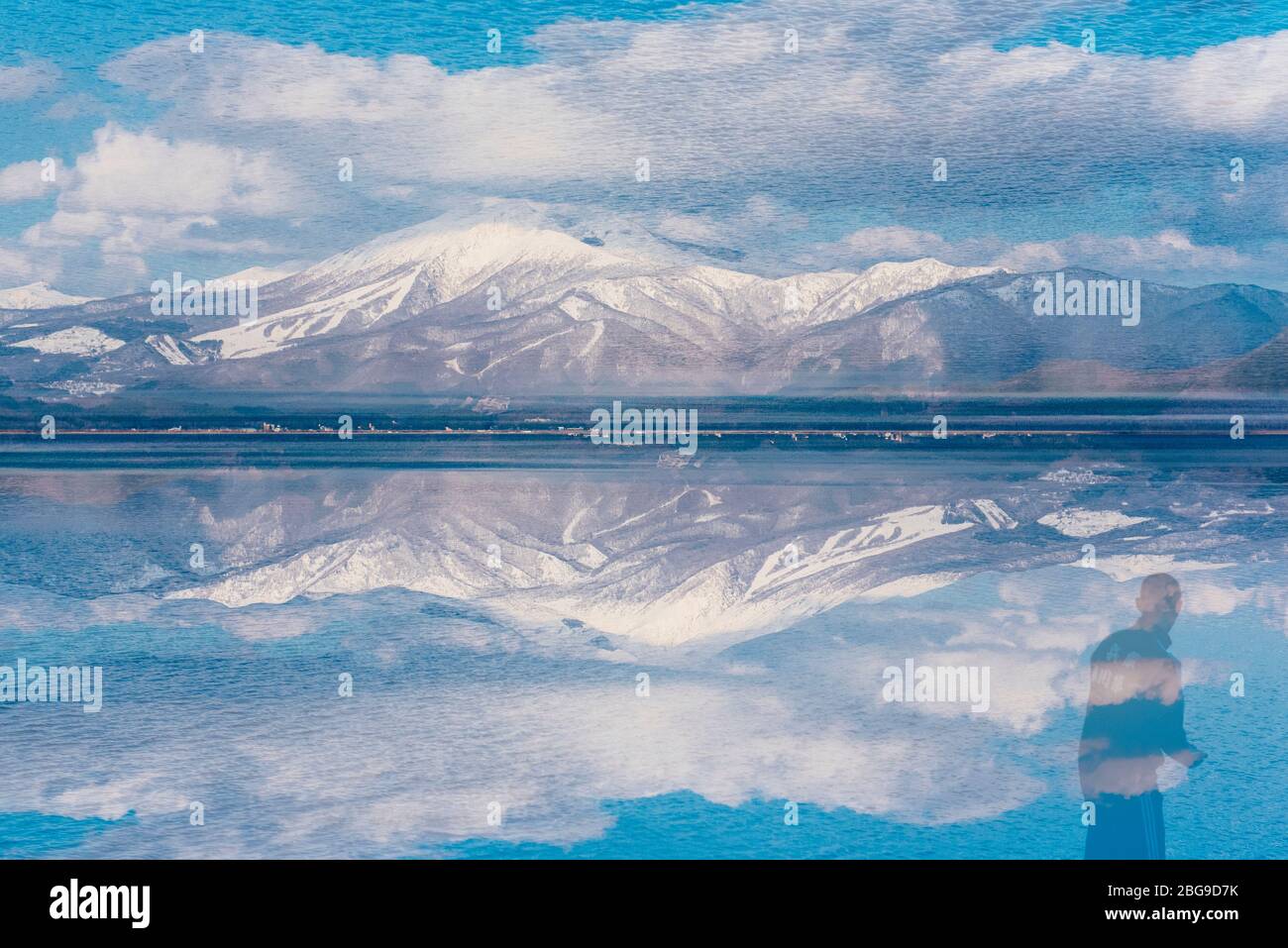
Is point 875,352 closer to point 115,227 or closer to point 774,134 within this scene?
point 774,134

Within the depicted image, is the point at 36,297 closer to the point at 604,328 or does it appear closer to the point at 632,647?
the point at 604,328

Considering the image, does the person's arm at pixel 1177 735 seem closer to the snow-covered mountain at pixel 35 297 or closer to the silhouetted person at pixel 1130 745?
the silhouetted person at pixel 1130 745

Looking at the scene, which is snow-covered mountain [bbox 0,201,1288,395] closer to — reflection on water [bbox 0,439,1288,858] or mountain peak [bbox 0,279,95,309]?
mountain peak [bbox 0,279,95,309]

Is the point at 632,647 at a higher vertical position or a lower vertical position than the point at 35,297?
lower

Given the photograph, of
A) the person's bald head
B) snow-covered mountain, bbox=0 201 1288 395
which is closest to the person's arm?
the person's bald head

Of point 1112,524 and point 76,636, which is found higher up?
point 1112,524

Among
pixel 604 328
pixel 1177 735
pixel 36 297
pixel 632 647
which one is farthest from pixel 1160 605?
pixel 36 297

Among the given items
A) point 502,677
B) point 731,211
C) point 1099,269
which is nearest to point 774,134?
point 731,211
